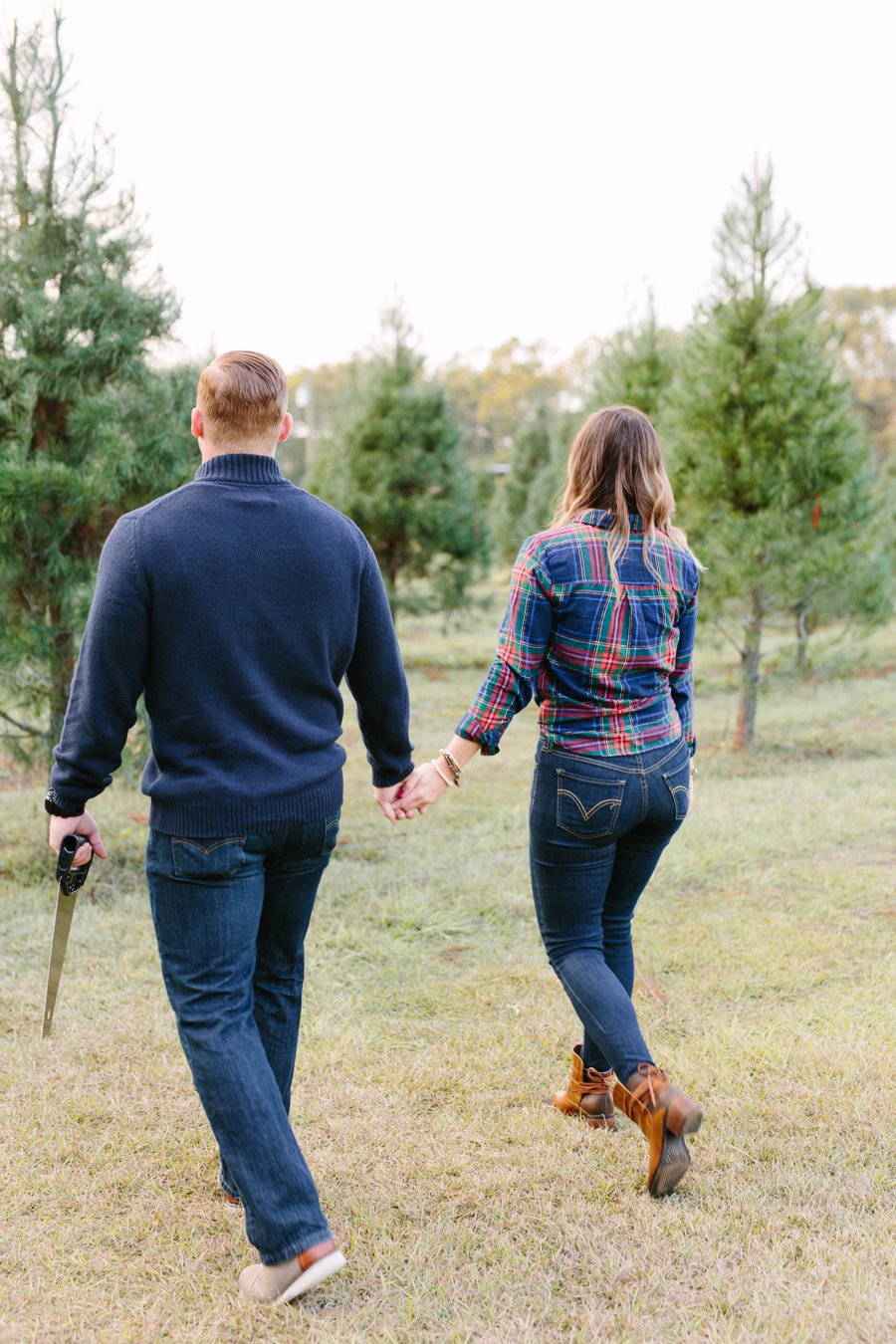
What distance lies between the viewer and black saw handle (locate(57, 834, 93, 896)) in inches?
98.7

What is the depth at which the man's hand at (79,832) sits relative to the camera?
97.4 inches

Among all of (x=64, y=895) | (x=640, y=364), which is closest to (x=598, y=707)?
(x=64, y=895)

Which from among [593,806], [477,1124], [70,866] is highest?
[593,806]

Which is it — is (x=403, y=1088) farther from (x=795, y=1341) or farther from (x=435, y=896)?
(x=435, y=896)

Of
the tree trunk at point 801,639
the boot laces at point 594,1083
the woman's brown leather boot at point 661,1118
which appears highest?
the tree trunk at point 801,639

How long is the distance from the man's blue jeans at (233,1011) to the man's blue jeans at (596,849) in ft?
2.33

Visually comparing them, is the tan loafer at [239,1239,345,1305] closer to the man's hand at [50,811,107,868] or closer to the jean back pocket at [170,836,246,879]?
the jean back pocket at [170,836,246,879]

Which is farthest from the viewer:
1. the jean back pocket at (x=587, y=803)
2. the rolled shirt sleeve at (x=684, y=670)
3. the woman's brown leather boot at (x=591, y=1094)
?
the woman's brown leather boot at (x=591, y=1094)

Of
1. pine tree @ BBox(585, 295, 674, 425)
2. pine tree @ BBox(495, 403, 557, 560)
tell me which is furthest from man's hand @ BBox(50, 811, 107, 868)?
pine tree @ BBox(495, 403, 557, 560)

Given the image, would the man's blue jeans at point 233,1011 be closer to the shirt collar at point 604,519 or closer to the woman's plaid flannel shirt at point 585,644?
the woman's plaid flannel shirt at point 585,644

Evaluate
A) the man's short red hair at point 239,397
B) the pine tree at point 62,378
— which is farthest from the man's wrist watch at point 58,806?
the pine tree at point 62,378

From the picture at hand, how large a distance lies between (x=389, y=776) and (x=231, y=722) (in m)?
0.59

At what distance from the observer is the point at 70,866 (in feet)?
8.54

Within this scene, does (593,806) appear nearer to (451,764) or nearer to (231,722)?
(451,764)
